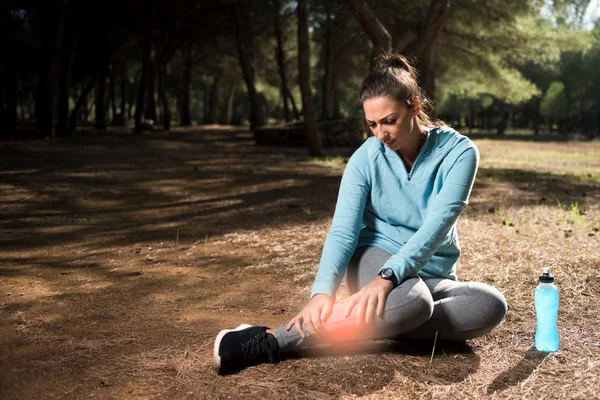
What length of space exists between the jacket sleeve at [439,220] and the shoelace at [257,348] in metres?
0.68

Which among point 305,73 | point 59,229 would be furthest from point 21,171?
point 305,73

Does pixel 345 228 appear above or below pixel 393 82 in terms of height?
below

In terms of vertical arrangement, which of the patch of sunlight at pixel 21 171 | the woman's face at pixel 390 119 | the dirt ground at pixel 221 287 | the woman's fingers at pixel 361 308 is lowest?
the dirt ground at pixel 221 287

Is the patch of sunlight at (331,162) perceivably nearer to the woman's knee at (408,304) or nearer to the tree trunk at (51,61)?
the tree trunk at (51,61)

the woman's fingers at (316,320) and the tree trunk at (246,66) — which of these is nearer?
the woman's fingers at (316,320)

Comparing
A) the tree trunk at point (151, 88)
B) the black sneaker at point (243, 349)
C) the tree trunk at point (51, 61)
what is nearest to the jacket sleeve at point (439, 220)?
the black sneaker at point (243, 349)

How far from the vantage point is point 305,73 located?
1273 centimetres

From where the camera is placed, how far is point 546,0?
16.1 meters

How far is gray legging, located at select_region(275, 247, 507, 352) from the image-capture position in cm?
270

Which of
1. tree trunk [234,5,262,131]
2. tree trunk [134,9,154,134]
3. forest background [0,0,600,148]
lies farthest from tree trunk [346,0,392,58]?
tree trunk [134,9,154,134]

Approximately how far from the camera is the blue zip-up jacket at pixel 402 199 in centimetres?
284

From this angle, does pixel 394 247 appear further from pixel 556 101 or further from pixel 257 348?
pixel 556 101

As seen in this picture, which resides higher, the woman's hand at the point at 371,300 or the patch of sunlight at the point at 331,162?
the patch of sunlight at the point at 331,162

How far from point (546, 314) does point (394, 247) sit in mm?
810
